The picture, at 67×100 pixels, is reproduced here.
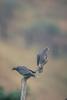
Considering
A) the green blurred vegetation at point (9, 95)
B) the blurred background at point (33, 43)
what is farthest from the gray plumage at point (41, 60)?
the green blurred vegetation at point (9, 95)

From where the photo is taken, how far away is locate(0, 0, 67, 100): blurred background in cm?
157

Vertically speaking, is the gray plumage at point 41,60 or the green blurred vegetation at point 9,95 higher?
the gray plumage at point 41,60

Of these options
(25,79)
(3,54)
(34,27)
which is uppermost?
(34,27)

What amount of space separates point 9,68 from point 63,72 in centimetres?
30

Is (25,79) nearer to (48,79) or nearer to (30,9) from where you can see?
(48,79)

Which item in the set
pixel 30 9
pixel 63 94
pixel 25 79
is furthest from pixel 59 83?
pixel 30 9

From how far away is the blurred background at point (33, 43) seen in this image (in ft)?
5.14

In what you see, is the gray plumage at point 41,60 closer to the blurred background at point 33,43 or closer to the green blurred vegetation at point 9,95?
the blurred background at point 33,43

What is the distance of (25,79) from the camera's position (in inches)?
62.2

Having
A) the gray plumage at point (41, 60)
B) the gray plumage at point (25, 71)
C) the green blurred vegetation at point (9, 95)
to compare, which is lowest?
the green blurred vegetation at point (9, 95)

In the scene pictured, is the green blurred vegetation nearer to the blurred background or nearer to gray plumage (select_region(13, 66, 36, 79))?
the blurred background

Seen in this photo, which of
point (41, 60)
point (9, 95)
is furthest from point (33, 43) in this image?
point (9, 95)

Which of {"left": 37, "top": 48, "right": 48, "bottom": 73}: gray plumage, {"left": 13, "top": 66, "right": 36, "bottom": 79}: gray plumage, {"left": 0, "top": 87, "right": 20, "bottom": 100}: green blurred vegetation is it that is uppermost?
{"left": 37, "top": 48, "right": 48, "bottom": 73}: gray plumage

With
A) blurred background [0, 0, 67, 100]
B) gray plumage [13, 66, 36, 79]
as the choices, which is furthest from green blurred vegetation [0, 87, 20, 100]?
gray plumage [13, 66, 36, 79]
